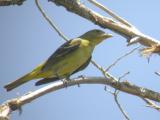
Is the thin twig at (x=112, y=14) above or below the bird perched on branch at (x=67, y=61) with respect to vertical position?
above

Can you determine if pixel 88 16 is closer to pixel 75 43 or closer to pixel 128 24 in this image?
pixel 128 24

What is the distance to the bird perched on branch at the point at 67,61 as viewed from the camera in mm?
6402

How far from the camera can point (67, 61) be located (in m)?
6.65

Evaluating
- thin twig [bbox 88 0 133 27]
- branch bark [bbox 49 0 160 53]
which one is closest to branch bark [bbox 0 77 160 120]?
branch bark [bbox 49 0 160 53]

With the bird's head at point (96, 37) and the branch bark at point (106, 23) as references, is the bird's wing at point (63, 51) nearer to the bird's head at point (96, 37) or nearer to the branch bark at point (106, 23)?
the bird's head at point (96, 37)

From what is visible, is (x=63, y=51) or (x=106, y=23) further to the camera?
(x=63, y=51)

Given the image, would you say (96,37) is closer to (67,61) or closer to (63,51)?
(63,51)

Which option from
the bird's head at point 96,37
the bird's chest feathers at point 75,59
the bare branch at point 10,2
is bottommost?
the bird's chest feathers at point 75,59

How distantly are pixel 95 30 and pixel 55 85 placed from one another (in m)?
3.96

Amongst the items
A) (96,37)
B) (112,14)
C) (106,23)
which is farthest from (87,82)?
(96,37)

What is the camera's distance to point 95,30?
739 centimetres

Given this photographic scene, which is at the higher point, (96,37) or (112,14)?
(112,14)

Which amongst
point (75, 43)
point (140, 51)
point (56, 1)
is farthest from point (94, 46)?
point (140, 51)

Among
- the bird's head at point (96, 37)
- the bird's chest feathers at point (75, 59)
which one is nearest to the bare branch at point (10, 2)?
the bird's chest feathers at point (75, 59)
